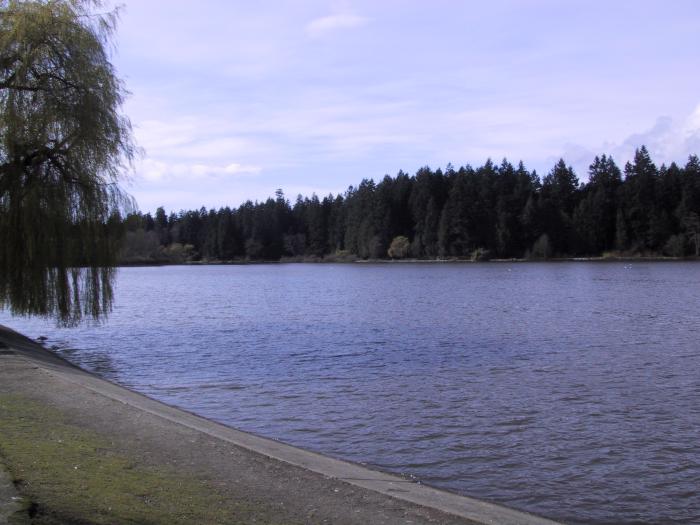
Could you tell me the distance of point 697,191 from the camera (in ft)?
413

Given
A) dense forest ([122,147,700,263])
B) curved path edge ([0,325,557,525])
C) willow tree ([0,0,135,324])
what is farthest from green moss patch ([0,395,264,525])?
dense forest ([122,147,700,263])

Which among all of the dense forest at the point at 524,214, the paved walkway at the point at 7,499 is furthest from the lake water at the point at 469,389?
the dense forest at the point at 524,214

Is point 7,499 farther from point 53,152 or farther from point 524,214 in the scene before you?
point 524,214

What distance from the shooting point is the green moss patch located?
6.47 meters

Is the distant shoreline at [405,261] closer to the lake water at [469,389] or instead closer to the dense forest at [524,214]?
the dense forest at [524,214]

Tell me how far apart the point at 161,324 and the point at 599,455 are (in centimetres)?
2859

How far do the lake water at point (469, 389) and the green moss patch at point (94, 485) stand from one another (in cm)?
455

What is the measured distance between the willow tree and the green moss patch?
1212 centimetres

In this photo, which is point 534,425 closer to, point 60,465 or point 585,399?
point 585,399

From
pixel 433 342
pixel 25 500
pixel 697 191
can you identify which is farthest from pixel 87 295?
pixel 697 191

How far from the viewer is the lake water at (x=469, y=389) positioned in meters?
11.1

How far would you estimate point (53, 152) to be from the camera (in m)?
21.0

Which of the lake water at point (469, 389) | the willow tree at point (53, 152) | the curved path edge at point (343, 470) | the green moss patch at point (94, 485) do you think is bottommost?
the lake water at point (469, 389)

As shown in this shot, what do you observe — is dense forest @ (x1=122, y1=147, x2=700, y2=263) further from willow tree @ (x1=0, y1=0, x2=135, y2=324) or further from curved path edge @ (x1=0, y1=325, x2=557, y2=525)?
curved path edge @ (x1=0, y1=325, x2=557, y2=525)
